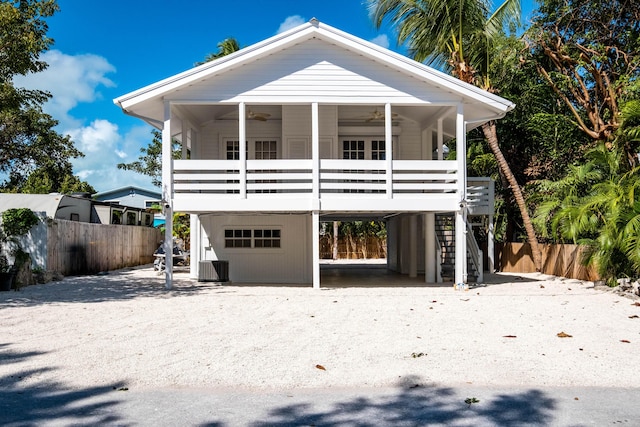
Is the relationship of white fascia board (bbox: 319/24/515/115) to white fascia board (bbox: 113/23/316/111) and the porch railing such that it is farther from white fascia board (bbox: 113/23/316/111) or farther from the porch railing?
the porch railing

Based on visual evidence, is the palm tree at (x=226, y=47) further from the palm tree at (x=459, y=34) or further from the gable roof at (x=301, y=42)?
the gable roof at (x=301, y=42)

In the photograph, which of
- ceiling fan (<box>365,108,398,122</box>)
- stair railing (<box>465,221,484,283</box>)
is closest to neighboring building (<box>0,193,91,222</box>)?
ceiling fan (<box>365,108,398,122</box>)

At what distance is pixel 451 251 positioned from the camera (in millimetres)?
17172

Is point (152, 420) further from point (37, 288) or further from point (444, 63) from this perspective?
point (444, 63)

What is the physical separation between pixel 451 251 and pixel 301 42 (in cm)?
748

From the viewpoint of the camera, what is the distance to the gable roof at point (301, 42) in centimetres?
1341

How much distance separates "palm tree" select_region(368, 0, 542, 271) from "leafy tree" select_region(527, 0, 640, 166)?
57.5 inches

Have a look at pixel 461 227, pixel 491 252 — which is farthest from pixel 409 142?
pixel 491 252

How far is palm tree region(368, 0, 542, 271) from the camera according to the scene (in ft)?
60.8

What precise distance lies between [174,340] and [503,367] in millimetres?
3952

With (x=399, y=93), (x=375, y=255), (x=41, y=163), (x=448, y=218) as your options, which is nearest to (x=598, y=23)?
(x=448, y=218)

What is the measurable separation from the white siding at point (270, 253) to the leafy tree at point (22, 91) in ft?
20.8

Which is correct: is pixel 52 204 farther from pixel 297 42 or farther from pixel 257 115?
pixel 297 42

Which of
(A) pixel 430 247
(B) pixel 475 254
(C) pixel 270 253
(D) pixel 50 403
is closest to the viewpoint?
(D) pixel 50 403
